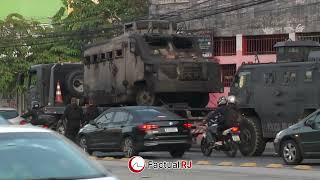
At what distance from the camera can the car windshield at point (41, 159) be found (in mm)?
5848

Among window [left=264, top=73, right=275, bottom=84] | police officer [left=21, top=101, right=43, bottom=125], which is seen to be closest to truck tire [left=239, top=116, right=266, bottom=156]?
window [left=264, top=73, right=275, bottom=84]

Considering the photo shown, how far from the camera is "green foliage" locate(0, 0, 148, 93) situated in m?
37.3

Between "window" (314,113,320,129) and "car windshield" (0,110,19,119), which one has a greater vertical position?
"window" (314,113,320,129)

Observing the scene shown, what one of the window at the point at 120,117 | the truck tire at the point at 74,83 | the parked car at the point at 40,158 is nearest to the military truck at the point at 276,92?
the window at the point at 120,117

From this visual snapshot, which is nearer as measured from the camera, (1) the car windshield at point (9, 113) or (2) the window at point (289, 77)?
(2) the window at point (289, 77)

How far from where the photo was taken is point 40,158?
6.10m

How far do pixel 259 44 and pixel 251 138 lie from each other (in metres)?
13.0

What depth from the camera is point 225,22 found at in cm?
3319

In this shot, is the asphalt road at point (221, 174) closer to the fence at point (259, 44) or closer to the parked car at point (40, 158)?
the parked car at point (40, 158)

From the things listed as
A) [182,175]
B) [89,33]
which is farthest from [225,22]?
[182,175]

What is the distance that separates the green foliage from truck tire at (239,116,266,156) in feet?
46.3

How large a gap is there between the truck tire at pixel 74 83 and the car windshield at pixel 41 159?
20.8 metres

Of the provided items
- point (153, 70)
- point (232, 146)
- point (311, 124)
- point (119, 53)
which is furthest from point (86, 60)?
point (311, 124)

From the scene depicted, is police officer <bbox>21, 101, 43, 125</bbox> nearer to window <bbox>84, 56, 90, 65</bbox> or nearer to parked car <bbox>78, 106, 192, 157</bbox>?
window <bbox>84, 56, 90, 65</bbox>
